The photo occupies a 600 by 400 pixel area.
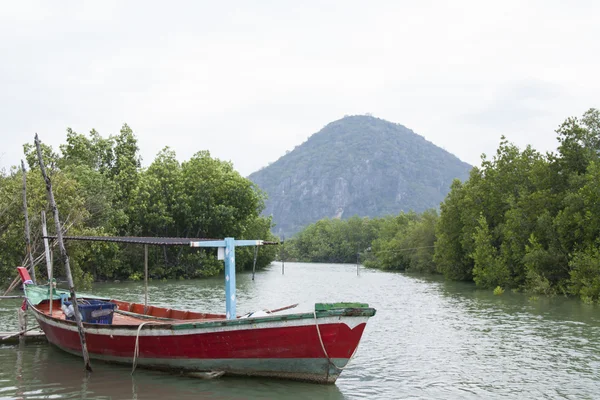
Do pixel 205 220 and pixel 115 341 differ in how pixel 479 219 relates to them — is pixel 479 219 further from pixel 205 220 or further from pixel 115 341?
pixel 115 341

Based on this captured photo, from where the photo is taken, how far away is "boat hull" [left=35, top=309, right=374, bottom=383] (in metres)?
12.8

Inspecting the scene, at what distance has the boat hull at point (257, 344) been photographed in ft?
42.1

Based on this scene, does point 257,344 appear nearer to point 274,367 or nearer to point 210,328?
point 274,367

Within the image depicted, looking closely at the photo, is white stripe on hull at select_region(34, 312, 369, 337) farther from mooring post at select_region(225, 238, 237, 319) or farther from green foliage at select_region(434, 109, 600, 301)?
green foliage at select_region(434, 109, 600, 301)

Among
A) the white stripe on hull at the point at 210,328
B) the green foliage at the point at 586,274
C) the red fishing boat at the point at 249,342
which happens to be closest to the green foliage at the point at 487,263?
the green foliage at the point at 586,274

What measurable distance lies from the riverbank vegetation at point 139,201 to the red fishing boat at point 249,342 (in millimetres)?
23939

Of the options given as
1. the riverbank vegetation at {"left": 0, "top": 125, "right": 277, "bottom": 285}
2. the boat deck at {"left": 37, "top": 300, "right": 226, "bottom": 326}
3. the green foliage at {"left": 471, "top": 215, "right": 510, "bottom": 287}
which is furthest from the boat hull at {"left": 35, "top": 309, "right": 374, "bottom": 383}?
the green foliage at {"left": 471, "top": 215, "right": 510, "bottom": 287}

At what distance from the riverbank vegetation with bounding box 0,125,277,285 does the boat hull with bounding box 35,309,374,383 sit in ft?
80.4

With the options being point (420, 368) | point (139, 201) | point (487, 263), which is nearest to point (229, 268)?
point (420, 368)

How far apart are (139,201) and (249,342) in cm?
4525

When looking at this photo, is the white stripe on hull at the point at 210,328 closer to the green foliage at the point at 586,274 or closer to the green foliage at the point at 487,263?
the green foliage at the point at 586,274

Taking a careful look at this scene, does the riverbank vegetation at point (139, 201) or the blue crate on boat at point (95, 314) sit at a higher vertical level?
the riverbank vegetation at point (139, 201)

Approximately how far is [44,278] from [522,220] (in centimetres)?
3604

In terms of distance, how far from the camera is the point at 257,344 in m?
13.3
